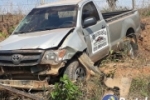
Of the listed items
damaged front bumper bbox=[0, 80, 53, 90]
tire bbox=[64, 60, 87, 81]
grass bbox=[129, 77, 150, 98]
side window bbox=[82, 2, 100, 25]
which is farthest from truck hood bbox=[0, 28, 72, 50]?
grass bbox=[129, 77, 150, 98]

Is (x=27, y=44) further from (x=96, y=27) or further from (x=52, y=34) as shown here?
(x=96, y=27)

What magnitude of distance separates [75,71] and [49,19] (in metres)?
1.78

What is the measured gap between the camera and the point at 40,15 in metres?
8.25

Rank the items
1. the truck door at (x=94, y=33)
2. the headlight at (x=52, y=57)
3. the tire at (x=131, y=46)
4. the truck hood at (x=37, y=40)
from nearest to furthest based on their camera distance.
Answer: the headlight at (x=52, y=57) → the truck hood at (x=37, y=40) → the truck door at (x=94, y=33) → the tire at (x=131, y=46)

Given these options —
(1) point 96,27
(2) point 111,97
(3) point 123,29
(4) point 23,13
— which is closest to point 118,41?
(3) point 123,29

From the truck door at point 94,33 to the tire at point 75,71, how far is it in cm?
67

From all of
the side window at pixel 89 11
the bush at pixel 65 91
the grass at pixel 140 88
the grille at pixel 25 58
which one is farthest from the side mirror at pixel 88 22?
the bush at pixel 65 91

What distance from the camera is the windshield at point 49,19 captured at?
7.69 m

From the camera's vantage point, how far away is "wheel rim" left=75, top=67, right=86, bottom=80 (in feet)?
22.0

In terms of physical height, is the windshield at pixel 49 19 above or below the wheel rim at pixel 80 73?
above

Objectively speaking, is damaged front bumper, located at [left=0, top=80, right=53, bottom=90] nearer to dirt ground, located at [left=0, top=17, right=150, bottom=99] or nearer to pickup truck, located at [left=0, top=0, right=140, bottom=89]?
pickup truck, located at [left=0, top=0, right=140, bottom=89]

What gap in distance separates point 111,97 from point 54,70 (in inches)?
56.6

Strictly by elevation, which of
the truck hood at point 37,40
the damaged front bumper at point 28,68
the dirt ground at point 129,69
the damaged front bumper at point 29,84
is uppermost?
the truck hood at point 37,40

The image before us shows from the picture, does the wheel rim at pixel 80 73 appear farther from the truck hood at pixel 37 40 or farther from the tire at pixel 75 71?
the truck hood at pixel 37 40
